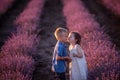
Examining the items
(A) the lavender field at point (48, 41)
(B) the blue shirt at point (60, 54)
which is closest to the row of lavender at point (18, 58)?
(A) the lavender field at point (48, 41)

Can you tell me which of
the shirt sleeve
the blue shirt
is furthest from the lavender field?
the shirt sleeve

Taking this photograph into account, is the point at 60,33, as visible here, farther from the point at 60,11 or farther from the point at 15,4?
the point at 15,4

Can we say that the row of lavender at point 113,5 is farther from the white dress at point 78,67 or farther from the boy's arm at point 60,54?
the boy's arm at point 60,54

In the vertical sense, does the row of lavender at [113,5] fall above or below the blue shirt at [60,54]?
above

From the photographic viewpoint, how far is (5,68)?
6.16 m

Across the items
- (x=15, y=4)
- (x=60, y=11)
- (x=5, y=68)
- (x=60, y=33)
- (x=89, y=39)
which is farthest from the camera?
(x=15, y=4)

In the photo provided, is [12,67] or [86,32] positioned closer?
[12,67]

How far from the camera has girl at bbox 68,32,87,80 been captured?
5605mm

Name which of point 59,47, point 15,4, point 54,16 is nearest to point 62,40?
point 59,47

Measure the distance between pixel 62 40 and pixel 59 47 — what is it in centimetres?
13

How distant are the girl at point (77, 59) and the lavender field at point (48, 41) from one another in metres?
0.23

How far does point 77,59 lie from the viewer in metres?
5.64

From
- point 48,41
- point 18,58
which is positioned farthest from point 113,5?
point 18,58

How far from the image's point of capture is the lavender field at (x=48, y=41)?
5.94 meters
